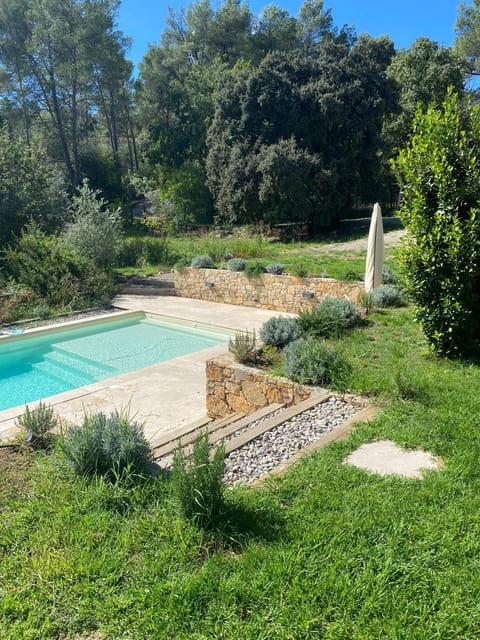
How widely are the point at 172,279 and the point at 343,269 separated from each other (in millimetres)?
5197

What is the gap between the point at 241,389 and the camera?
5648 millimetres

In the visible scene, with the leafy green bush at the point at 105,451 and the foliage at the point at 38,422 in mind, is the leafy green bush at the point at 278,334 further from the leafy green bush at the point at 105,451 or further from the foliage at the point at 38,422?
the leafy green bush at the point at 105,451

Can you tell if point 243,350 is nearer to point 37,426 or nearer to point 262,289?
point 37,426

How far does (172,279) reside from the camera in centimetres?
1417

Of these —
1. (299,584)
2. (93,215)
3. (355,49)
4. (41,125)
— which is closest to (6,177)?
(93,215)

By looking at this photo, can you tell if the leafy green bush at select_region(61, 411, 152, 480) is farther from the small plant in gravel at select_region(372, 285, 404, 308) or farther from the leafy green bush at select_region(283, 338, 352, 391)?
the small plant in gravel at select_region(372, 285, 404, 308)

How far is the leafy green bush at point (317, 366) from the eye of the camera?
504 centimetres

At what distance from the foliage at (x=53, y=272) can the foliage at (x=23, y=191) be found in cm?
108

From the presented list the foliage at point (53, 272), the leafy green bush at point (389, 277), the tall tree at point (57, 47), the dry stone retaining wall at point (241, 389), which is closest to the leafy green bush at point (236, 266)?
the foliage at point (53, 272)

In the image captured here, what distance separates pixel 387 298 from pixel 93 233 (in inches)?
339

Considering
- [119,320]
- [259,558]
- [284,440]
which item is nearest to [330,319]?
[284,440]

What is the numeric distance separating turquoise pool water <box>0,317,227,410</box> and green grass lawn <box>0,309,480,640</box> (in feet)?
15.7

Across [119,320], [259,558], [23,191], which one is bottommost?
[119,320]

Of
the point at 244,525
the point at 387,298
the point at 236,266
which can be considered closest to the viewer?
the point at 244,525
